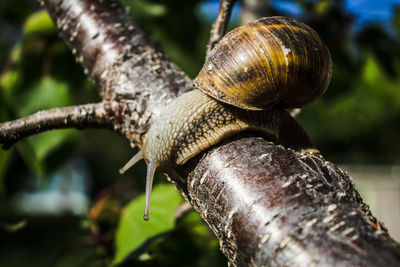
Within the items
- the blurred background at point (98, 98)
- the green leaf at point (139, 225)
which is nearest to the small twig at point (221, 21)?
the blurred background at point (98, 98)

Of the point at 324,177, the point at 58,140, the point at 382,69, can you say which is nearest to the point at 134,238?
the point at 58,140

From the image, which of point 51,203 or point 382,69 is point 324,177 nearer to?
point 382,69

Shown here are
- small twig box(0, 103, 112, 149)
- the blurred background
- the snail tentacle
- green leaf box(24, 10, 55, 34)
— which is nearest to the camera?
small twig box(0, 103, 112, 149)

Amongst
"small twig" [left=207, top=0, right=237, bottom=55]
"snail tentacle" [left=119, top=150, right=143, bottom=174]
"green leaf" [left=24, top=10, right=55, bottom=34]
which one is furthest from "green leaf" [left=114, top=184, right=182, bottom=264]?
"green leaf" [left=24, top=10, right=55, bottom=34]

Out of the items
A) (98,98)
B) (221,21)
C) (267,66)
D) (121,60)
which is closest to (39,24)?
(98,98)

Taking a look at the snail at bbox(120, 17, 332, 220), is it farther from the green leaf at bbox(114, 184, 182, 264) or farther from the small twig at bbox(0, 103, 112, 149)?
the green leaf at bbox(114, 184, 182, 264)

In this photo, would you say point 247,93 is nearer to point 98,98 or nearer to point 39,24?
point 39,24

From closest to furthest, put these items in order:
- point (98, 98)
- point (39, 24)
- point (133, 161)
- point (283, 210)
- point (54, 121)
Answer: point (283, 210) → point (54, 121) → point (133, 161) → point (39, 24) → point (98, 98)
